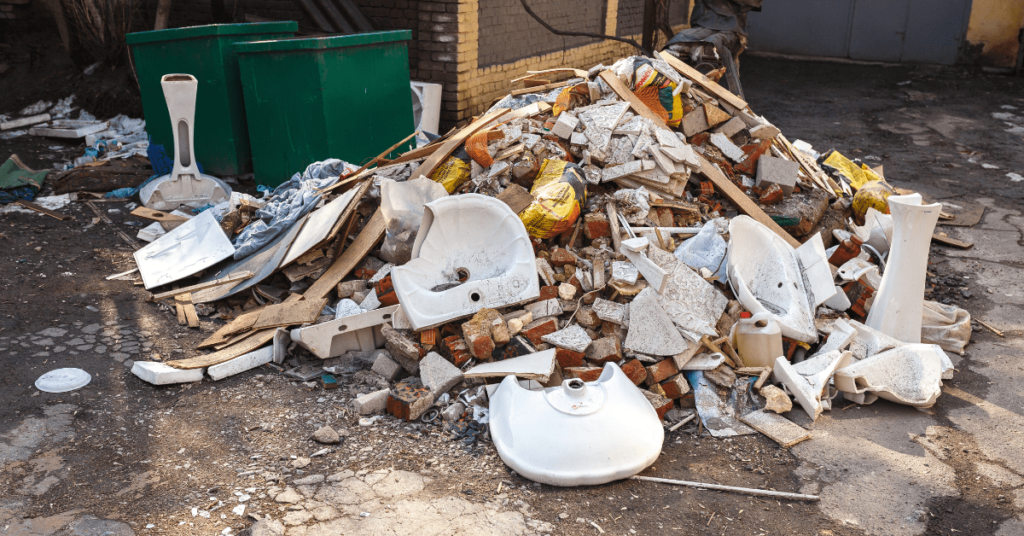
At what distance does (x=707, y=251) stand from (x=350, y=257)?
8.13 feet

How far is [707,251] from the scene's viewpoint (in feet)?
16.2

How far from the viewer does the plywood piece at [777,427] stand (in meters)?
3.92

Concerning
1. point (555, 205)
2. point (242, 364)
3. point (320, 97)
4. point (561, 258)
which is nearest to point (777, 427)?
point (561, 258)

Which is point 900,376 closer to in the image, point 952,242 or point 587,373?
point 587,373

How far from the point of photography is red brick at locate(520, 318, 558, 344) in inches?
172

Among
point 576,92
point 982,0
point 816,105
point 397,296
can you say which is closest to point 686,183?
point 576,92

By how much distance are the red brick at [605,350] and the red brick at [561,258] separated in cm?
68

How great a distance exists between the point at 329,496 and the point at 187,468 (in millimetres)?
753

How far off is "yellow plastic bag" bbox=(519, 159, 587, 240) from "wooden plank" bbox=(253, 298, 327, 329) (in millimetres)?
1479

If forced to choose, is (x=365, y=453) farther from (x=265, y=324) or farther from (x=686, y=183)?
(x=686, y=183)

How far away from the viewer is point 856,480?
364 cm

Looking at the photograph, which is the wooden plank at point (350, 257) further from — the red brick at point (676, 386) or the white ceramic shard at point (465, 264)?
the red brick at point (676, 386)

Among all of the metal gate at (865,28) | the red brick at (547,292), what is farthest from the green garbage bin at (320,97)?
the metal gate at (865,28)

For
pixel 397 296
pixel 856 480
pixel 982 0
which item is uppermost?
pixel 982 0
